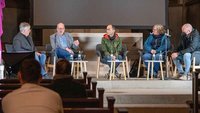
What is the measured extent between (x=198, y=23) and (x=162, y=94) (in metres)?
6.35

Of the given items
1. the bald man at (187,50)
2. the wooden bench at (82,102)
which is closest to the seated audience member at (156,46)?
the bald man at (187,50)

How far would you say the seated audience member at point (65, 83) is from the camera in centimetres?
462

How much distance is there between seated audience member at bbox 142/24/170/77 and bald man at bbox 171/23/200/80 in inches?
10.0

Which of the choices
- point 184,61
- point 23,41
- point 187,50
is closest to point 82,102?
point 23,41

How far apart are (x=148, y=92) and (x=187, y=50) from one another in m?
1.54

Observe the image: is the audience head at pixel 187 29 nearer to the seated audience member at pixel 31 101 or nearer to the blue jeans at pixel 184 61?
the blue jeans at pixel 184 61

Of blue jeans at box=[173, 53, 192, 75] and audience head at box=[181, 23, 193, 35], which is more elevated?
audience head at box=[181, 23, 193, 35]

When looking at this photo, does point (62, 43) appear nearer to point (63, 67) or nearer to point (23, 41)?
point (23, 41)

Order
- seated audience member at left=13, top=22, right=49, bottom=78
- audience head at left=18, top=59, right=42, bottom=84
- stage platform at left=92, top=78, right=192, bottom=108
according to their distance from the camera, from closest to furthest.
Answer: audience head at left=18, top=59, right=42, bottom=84 < stage platform at left=92, top=78, right=192, bottom=108 < seated audience member at left=13, top=22, right=49, bottom=78

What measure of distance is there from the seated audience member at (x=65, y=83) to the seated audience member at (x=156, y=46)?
4.61 meters

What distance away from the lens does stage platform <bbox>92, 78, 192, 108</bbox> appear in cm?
733

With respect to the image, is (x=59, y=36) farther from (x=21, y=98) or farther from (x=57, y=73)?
(x=21, y=98)

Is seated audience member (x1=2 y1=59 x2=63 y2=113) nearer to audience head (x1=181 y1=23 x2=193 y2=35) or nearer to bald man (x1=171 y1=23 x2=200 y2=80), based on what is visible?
bald man (x1=171 y1=23 x2=200 y2=80)

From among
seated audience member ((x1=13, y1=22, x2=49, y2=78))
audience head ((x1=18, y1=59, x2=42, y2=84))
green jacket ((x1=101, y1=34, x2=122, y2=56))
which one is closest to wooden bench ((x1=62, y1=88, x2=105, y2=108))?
audience head ((x1=18, y1=59, x2=42, y2=84))
